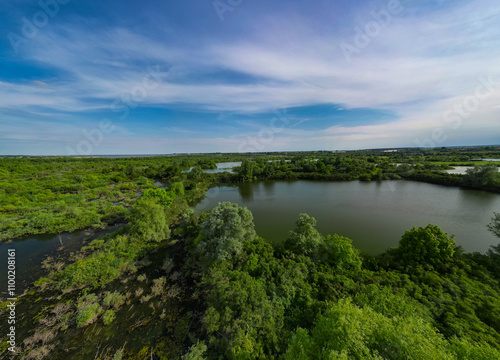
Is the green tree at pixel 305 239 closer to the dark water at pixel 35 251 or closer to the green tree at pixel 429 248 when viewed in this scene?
the green tree at pixel 429 248

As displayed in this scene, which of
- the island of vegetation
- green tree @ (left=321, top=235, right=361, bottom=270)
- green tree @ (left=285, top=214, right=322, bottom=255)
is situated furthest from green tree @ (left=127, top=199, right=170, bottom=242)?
green tree @ (left=321, top=235, right=361, bottom=270)

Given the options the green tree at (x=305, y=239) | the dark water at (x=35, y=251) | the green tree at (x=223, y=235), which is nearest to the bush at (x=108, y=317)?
the green tree at (x=223, y=235)

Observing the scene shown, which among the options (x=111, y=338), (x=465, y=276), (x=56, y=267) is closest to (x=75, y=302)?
(x=111, y=338)

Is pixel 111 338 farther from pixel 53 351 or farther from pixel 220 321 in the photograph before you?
pixel 220 321

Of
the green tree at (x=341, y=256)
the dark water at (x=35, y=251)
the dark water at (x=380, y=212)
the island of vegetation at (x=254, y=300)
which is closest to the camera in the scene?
the island of vegetation at (x=254, y=300)

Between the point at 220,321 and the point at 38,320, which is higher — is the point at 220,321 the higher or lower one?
the higher one

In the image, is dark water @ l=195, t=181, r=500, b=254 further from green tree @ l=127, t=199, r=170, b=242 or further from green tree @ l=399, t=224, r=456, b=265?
green tree @ l=127, t=199, r=170, b=242
